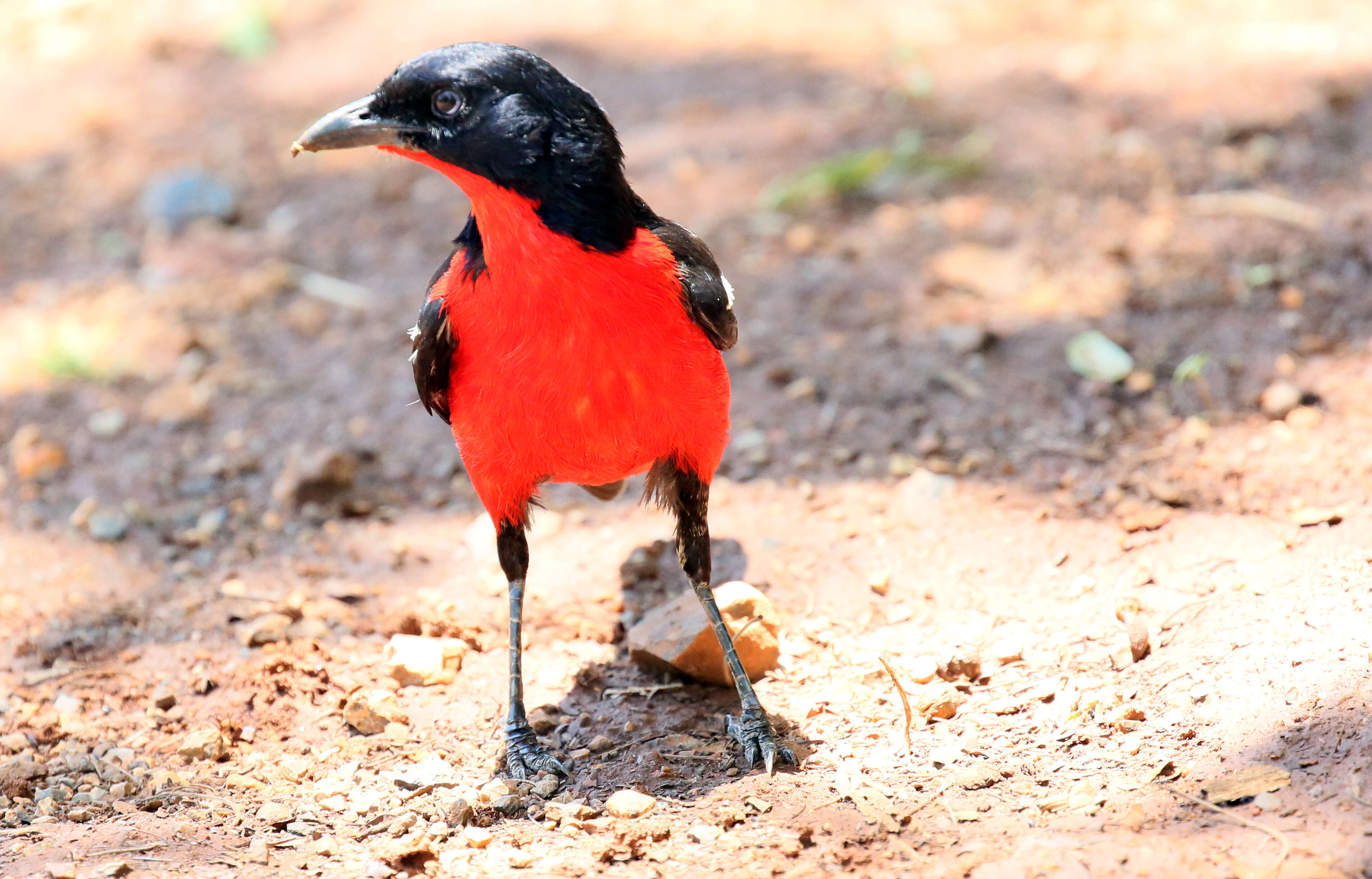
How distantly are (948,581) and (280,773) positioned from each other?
202 cm

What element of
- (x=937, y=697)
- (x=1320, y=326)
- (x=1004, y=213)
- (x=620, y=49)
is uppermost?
(x=620, y=49)

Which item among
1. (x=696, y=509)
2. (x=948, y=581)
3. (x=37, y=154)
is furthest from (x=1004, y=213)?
(x=37, y=154)

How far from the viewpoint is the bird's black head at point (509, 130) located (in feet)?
9.37

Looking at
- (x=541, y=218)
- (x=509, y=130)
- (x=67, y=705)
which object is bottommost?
(x=67, y=705)

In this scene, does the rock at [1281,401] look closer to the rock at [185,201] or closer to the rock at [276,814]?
the rock at [276,814]

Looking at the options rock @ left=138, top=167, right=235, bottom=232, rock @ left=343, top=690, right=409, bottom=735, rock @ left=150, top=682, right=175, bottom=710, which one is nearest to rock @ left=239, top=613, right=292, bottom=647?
rock @ left=150, top=682, right=175, bottom=710

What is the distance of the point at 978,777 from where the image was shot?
2.84 m

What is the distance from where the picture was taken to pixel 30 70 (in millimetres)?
8164

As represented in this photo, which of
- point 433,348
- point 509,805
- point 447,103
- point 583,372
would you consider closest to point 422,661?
point 509,805

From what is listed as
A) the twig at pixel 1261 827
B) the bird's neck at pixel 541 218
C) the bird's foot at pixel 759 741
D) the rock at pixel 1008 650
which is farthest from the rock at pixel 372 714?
the twig at pixel 1261 827

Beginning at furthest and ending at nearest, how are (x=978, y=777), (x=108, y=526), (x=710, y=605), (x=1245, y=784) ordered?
(x=108, y=526) < (x=710, y=605) < (x=978, y=777) < (x=1245, y=784)

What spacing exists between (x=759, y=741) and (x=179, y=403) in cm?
331

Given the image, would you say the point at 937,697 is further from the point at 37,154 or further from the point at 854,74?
the point at 37,154

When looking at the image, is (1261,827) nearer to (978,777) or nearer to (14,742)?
(978,777)
